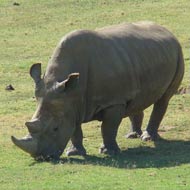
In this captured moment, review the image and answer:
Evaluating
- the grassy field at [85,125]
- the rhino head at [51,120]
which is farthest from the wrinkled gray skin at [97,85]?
the grassy field at [85,125]

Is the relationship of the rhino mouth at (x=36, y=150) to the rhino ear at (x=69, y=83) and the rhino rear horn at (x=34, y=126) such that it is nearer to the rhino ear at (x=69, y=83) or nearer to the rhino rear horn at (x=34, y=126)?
the rhino rear horn at (x=34, y=126)

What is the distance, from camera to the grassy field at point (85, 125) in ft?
47.1

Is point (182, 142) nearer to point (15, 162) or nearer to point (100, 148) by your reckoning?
point (100, 148)

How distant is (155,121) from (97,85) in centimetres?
231

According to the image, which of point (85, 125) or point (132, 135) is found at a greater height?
point (132, 135)

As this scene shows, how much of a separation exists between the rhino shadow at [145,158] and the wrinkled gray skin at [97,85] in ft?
0.85

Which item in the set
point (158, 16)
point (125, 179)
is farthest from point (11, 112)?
point (158, 16)

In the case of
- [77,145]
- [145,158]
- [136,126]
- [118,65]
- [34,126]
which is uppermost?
[118,65]

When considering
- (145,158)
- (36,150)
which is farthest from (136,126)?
(36,150)

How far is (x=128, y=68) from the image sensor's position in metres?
16.7

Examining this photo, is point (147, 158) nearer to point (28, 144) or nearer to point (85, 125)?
point (28, 144)

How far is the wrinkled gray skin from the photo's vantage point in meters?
15.7

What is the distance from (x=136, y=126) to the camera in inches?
→ 715

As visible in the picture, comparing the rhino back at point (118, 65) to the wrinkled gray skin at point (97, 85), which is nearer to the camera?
the wrinkled gray skin at point (97, 85)
